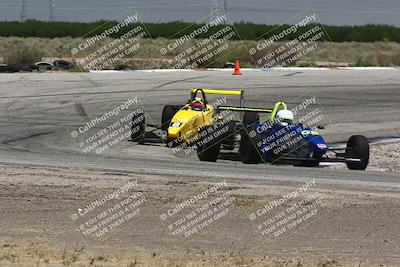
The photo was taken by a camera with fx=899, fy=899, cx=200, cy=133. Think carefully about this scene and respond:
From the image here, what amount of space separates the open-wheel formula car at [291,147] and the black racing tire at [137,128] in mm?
2845

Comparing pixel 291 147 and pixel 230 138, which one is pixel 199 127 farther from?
pixel 291 147

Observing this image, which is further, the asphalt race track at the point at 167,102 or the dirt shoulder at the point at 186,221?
the asphalt race track at the point at 167,102

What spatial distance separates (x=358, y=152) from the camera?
15617 mm

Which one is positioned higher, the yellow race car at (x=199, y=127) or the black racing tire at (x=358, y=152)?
the yellow race car at (x=199, y=127)

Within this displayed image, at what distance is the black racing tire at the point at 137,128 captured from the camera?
18188mm

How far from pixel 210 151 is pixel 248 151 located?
0.68 meters

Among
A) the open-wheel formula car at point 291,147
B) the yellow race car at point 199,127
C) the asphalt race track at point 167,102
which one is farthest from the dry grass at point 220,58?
the open-wheel formula car at point 291,147

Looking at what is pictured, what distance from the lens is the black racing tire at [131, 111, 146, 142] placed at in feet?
59.7

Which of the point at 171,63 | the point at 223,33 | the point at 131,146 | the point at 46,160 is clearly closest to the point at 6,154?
the point at 46,160

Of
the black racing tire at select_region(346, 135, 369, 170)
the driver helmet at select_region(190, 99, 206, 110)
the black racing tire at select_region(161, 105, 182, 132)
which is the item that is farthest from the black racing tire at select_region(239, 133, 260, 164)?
the black racing tire at select_region(161, 105, 182, 132)

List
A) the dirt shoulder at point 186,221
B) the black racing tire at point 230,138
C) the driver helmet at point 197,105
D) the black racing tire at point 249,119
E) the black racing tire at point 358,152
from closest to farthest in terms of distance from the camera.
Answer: the dirt shoulder at point 186,221 → the black racing tire at point 358,152 → the black racing tire at point 230,138 → the black racing tire at point 249,119 → the driver helmet at point 197,105

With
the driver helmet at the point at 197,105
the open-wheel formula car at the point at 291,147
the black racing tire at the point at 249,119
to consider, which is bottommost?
the open-wheel formula car at the point at 291,147

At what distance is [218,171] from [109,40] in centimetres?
4135

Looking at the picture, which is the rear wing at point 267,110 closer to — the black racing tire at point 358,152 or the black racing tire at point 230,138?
the black racing tire at point 230,138
